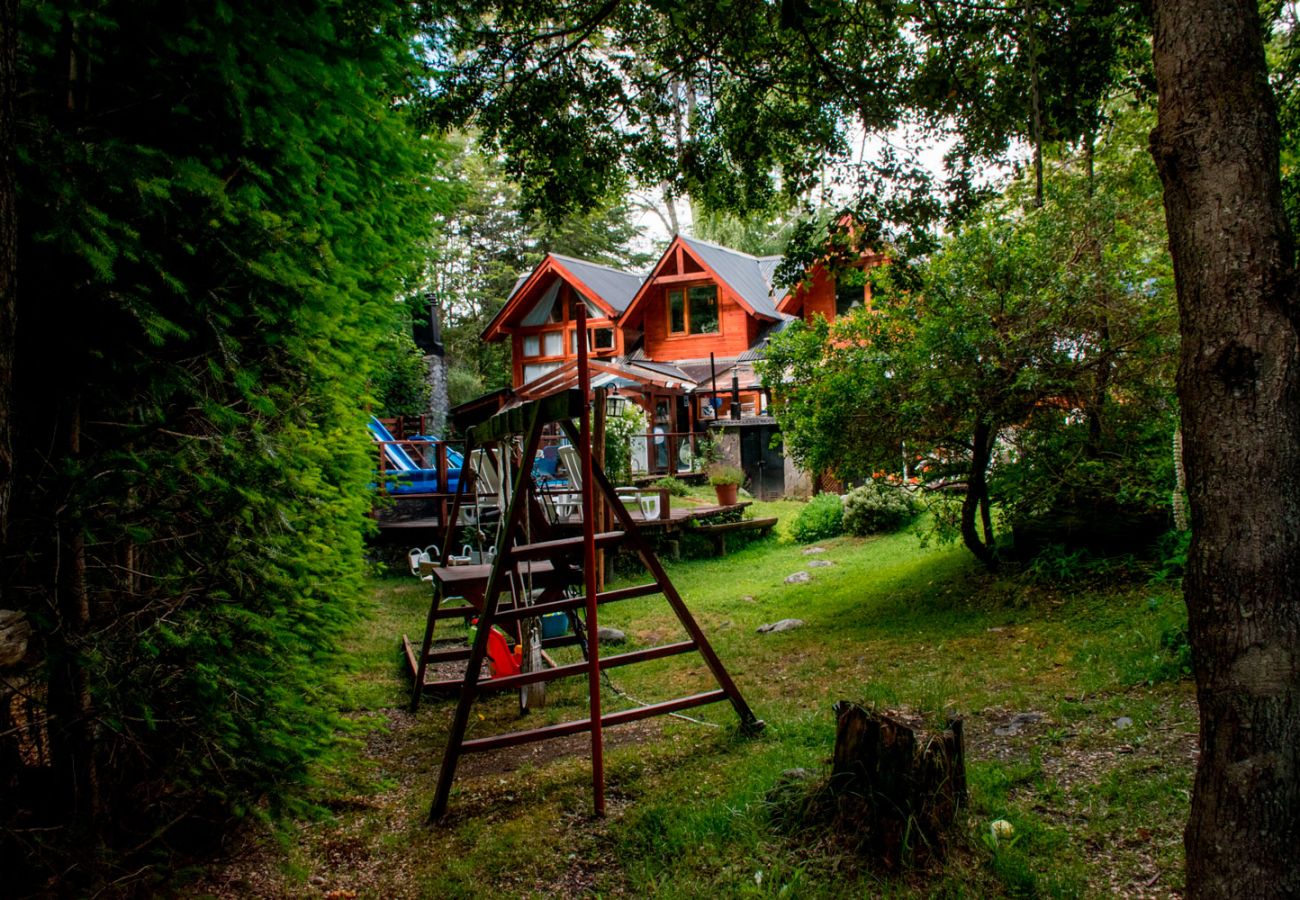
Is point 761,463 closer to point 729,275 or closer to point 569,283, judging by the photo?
point 729,275

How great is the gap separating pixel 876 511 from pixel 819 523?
1163 mm

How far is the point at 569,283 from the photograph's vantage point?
98.3ft

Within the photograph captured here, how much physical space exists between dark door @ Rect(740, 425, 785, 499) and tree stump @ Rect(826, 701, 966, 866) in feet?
52.4

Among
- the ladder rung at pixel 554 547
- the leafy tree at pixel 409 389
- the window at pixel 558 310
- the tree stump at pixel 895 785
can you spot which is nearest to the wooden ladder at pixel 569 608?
the ladder rung at pixel 554 547

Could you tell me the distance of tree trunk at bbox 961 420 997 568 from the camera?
798 centimetres

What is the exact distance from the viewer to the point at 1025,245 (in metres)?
7.43

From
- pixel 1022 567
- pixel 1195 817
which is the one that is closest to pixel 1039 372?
pixel 1022 567

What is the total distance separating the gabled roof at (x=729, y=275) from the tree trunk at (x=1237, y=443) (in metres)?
23.8

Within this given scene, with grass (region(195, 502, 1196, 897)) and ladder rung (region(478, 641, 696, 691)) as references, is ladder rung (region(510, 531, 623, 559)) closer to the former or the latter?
ladder rung (region(478, 641, 696, 691))

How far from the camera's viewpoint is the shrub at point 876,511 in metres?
13.2

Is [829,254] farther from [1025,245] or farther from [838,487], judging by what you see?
[838,487]

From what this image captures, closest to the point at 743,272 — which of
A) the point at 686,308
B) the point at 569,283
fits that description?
the point at 686,308

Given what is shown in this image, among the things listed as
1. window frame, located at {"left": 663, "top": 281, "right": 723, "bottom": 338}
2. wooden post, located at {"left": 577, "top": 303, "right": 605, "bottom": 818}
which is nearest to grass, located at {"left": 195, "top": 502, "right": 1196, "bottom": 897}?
wooden post, located at {"left": 577, "top": 303, "right": 605, "bottom": 818}

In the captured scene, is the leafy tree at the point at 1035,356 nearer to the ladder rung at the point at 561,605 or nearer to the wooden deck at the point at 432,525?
the ladder rung at the point at 561,605
